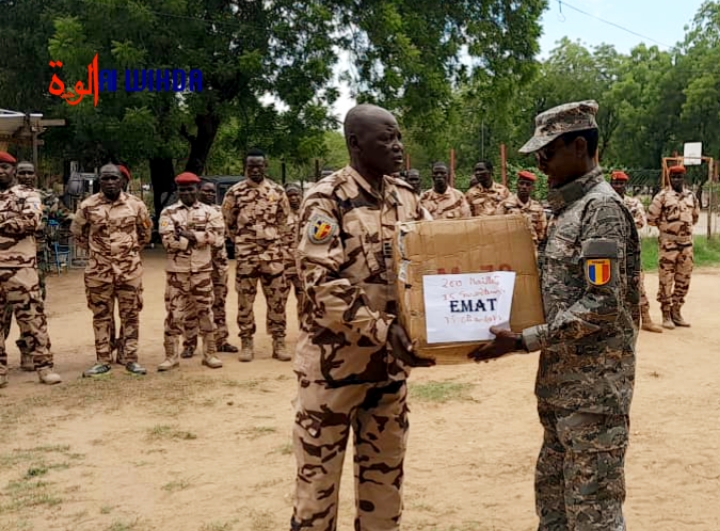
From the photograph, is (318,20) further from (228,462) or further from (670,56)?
(670,56)

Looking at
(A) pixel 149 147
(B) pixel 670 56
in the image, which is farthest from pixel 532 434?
(B) pixel 670 56

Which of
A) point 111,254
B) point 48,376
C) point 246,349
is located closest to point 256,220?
point 246,349

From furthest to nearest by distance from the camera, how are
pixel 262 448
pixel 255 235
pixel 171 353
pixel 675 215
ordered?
pixel 675 215 < pixel 255 235 < pixel 171 353 < pixel 262 448

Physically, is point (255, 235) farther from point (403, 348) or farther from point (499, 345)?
point (499, 345)

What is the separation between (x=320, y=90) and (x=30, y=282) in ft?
38.3

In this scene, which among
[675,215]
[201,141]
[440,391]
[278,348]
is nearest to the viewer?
[440,391]

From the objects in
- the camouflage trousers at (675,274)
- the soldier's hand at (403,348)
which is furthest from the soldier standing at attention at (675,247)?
the soldier's hand at (403,348)

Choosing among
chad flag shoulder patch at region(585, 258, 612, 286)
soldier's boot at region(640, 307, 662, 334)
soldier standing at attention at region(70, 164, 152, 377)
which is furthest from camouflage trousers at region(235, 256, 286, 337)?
chad flag shoulder patch at region(585, 258, 612, 286)

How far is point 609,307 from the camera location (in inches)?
98.8

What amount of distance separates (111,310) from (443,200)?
4.10 metres

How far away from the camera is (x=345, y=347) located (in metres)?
2.77

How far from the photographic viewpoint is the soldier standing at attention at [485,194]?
9438 millimetres

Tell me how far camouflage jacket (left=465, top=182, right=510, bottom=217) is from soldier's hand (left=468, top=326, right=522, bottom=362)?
7.03m

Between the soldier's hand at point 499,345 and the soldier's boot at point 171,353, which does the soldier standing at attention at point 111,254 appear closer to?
the soldier's boot at point 171,353
